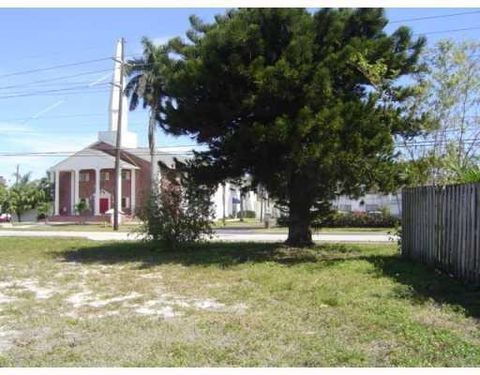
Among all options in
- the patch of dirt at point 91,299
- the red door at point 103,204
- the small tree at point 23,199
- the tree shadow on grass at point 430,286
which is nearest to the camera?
the tree shadow on grass at point 430,286

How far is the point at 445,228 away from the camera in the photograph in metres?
12.1

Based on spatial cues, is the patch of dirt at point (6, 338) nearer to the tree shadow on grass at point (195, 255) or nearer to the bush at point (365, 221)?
the tree shadow on grass at point (195, 255)

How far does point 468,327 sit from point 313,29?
10.2 m

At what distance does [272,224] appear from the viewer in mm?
49188

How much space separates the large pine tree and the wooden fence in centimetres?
173

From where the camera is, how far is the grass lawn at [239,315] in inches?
247

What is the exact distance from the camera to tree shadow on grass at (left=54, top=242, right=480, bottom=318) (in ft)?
31.6

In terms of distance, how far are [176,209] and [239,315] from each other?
10187 mm

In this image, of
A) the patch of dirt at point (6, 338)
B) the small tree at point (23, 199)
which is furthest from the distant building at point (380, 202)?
the small tree at point (23, 199)

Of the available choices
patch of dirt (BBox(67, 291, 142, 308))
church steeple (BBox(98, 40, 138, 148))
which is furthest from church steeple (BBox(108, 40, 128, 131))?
patch of dirt (BBox(67, 291, 142, 308))

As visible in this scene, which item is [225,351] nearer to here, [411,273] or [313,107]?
[411,273]

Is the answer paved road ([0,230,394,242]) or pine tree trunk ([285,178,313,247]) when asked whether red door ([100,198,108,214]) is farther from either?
pine tree trunk ([285,178,313,247])

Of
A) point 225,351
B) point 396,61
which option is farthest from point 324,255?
point 225,351

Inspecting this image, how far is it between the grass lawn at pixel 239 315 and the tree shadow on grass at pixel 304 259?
5 cm
